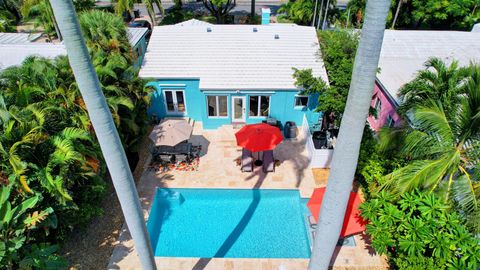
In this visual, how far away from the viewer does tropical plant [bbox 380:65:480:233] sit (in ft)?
26.2

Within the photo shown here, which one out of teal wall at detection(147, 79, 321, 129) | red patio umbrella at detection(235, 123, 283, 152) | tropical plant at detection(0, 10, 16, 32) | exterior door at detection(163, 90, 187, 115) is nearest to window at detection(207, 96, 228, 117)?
teal wall at detection(147, 79, 321, 129)

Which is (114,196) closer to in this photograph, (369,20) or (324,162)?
(324,162)

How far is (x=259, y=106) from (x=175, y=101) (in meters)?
5.75

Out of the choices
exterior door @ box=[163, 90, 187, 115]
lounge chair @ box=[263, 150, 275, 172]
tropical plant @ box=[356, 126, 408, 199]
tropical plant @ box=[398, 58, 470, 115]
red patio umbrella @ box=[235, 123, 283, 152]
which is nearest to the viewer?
tropical plant @ box=[398, 58, 470, 115]

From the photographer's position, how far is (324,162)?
650 inches

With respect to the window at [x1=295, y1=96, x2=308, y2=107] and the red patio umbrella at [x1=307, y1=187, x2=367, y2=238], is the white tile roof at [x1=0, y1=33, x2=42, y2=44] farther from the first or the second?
the red patio umbrella at [x1=307, y1=187, x2=367, y2=238]

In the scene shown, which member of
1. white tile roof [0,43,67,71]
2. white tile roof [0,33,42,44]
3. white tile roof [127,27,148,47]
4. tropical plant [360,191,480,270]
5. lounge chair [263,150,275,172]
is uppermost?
white tile roof [0,43,67,71]

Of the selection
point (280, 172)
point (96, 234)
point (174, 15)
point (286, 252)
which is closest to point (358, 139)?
point (286, 252)

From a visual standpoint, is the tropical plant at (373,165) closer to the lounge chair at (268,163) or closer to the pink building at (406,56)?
the pink building at (406,56)

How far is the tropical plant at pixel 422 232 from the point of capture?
816 centimetres

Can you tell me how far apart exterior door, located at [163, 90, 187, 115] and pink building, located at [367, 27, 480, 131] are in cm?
1220

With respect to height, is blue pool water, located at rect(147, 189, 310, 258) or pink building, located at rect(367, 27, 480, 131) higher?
pink building, located at rect(367, 27, 480, 131)

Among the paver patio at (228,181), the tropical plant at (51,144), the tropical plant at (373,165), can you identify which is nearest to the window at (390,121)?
the tropical plant at (373,165)

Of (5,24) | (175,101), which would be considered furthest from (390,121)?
(5,24)
